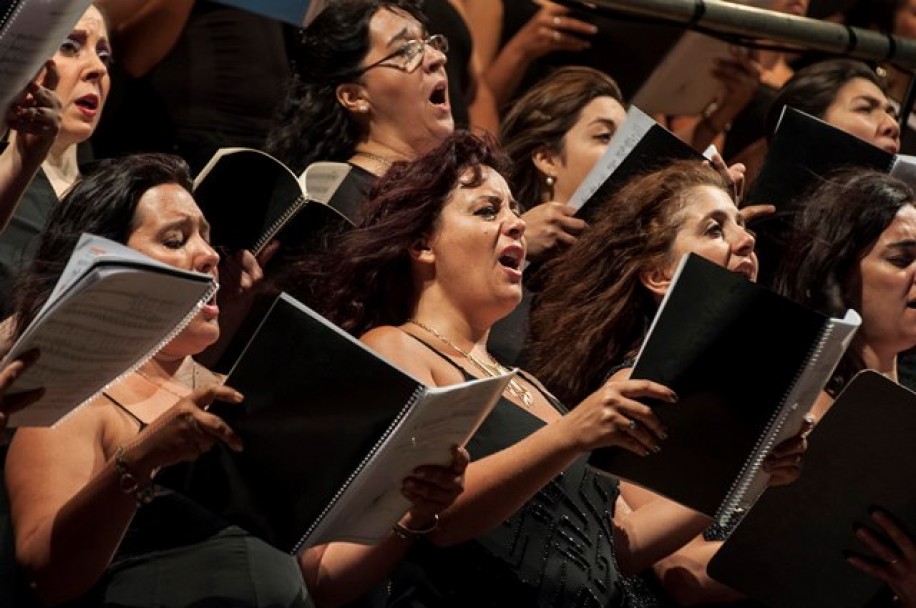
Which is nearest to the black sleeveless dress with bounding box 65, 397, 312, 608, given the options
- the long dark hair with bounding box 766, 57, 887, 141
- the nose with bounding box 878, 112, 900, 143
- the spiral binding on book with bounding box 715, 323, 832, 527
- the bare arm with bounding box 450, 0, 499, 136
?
the spiral binding on book with bounding box 715, 323, 832, 527

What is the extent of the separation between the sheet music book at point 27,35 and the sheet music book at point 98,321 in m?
0.31

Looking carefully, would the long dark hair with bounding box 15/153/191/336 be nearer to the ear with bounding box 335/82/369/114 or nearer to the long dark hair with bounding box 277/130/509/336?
the long dark hair with bounding box 277/130/509/336

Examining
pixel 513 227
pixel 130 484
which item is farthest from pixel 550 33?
pixel 130 484

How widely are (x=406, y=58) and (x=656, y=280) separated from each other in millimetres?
750

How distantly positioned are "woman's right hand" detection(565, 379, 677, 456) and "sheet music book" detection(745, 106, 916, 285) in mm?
1209

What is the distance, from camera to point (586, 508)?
2.79 meters

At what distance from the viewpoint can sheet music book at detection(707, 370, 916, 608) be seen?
2.62 meters

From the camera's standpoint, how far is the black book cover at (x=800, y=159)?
11.4ft

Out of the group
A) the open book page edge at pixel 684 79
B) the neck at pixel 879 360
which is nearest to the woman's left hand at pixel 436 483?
the neck at pixel 879 360

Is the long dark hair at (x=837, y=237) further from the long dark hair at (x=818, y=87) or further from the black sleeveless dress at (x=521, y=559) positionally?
the black sleeveless dress at (x=521, y=559)

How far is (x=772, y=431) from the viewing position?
8.22ft

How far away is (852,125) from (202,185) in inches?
71.1

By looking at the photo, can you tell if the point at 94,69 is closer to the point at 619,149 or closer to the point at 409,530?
the point at 619,149

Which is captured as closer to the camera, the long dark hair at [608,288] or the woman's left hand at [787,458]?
the woman's left hand at [787,458]
